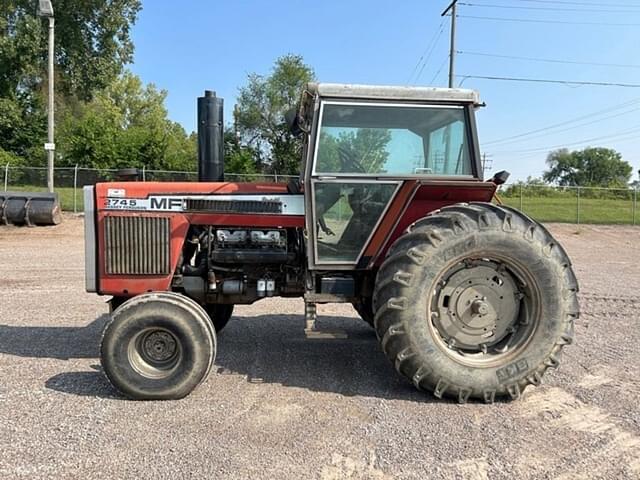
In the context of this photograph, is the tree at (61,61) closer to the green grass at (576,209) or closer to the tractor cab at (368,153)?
the green grass at (576,209)

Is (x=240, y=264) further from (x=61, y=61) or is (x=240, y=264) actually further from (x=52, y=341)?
(x=61, y=61)

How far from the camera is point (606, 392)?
4059 mm

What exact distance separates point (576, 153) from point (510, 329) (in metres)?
104

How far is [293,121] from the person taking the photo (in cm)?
457

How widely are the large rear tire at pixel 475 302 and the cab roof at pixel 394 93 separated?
2.88 feet

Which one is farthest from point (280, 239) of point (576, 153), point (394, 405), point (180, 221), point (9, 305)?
point (576, 153)

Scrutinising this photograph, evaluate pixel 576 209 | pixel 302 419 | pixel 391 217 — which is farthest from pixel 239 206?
pixel 576 209

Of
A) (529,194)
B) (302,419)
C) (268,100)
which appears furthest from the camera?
(268,100)

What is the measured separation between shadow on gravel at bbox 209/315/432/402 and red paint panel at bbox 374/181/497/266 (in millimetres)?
988

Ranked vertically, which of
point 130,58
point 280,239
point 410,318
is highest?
point 130,58

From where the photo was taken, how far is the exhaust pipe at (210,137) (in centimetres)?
469

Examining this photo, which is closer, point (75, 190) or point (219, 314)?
point (219, 314)

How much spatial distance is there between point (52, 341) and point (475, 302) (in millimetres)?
4090

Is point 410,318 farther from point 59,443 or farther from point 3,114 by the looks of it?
point 3,114
